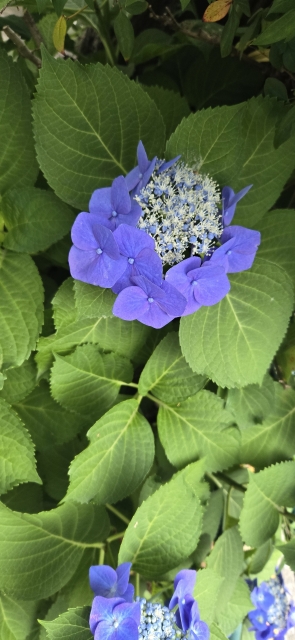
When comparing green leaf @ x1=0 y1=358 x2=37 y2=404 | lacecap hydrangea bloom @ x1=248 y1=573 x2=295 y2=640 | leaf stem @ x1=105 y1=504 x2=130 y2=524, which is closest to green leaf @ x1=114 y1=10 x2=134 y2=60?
green leaf @ x1=0 y1=358 x2=37 y2=404

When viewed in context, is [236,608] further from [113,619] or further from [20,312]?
[20,312]

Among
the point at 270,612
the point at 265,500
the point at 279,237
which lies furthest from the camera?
the point at 270,612

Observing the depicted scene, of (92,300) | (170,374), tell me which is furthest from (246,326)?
(92,300)

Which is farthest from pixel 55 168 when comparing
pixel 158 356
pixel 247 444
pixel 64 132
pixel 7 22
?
pixel 247 444

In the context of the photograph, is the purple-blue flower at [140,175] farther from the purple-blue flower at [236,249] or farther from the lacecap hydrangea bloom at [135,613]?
the lacecap hydrangea bloom at [135,613]

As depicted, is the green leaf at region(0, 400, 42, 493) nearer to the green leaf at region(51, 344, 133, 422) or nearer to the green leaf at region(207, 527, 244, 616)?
the green leaf at region(51, 344, 133, 422)

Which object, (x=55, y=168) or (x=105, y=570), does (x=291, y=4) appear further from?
(x=105, y=570)

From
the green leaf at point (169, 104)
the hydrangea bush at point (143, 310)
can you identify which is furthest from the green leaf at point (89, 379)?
the green leaf at point (169, 104)
